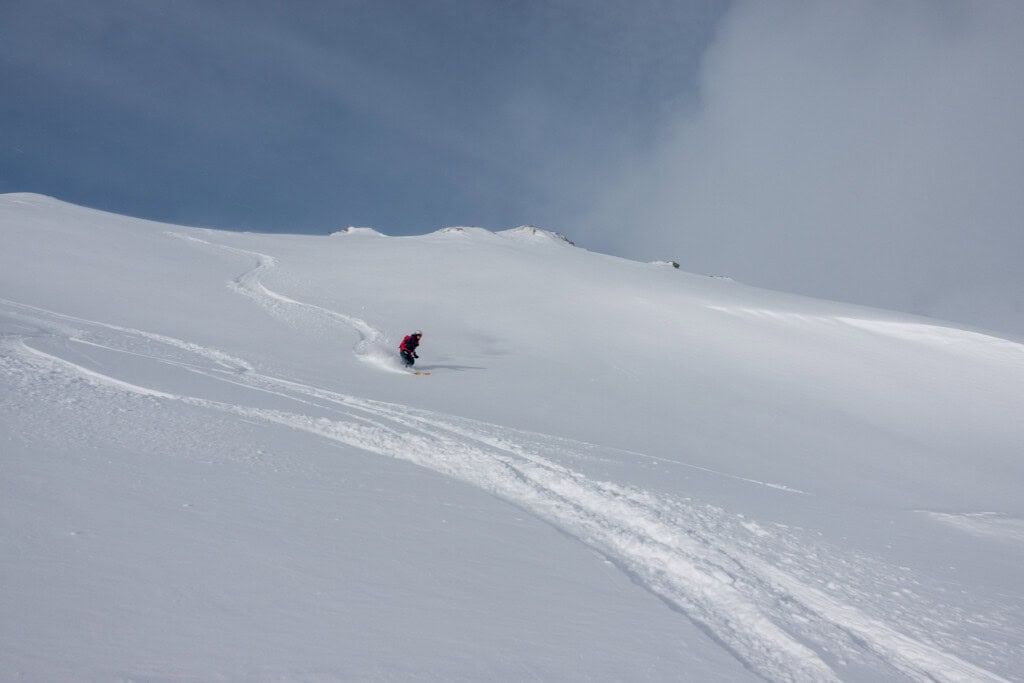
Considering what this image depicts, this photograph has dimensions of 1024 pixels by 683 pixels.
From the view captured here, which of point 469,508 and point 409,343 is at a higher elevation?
point 409,343

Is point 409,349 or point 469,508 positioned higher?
point 409,349

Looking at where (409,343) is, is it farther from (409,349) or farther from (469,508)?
(469,508)

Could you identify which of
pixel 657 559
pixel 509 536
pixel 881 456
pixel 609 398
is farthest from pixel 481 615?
pixel 881 456

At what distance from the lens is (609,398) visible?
14.4m

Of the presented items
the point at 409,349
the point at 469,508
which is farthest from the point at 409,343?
the point at 469,508

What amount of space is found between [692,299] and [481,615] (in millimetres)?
24995

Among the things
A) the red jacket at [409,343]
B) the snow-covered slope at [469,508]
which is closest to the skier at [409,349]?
the red jacket at [409,343]

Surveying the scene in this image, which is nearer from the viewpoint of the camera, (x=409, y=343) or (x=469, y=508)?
(x=469, y=508)

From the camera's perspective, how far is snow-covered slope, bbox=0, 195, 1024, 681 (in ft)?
11.3

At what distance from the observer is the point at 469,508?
618cm

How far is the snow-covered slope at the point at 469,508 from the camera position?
11.3ft

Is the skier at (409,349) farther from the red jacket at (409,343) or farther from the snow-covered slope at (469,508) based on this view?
the snow-covered slope at (469,508)

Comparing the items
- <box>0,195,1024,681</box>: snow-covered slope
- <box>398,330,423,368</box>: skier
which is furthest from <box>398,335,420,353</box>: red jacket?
<box>0,195,1024,681</box>: snow-covered slope

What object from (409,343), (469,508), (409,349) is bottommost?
(469,508)
